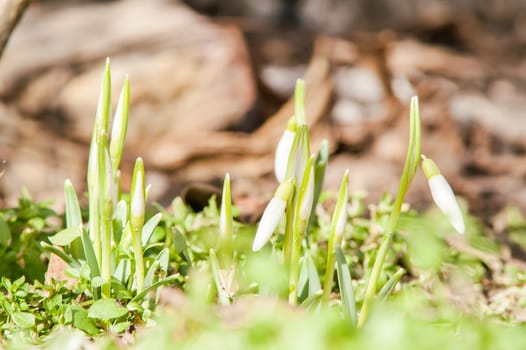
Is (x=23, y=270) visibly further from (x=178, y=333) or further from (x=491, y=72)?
(x=491, y=72)

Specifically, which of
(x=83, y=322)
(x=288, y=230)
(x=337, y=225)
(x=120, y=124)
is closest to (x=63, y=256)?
(x=83, y=322)

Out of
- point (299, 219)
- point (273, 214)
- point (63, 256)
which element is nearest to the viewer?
point (273, 214)

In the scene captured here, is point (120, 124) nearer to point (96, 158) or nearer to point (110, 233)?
point (96, 158)

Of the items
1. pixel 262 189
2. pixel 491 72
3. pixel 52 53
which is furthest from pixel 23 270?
pixel 491 72

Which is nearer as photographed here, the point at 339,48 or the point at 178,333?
the point at 178,333

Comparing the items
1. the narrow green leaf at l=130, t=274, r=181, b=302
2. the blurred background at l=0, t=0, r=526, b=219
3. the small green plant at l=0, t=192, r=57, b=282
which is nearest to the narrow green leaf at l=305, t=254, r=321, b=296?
the narrow green leaf at l=130, t=274, r=181, b=302

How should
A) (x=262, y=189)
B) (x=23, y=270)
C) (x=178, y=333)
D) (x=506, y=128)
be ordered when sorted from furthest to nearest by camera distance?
(x=506, y=128)
(x=262, y=189)
(x=23, y=270)
(x=178, y=333)

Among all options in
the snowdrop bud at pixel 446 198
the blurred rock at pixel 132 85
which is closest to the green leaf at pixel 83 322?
the snowdrop bud at pixel 446 198
